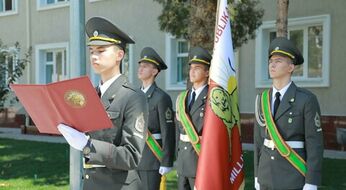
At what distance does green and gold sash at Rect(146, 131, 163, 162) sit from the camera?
536 centimetres

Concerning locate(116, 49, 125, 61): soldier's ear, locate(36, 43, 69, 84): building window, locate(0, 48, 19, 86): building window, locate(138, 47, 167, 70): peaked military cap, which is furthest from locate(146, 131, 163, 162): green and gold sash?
Answer: locate(36, 43, 69, 84): building window

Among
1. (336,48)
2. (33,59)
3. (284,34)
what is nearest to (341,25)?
(336,48)

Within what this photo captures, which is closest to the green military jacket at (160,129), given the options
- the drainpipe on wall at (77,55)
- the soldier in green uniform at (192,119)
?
the soldier in green uniform at (192,119)

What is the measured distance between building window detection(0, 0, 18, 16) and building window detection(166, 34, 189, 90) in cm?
A: 758

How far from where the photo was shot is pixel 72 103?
2713 mm

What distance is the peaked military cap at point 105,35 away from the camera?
9.77ft

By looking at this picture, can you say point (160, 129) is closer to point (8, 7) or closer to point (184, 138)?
point (184, 138)

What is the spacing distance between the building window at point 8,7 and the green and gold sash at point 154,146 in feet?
51.7

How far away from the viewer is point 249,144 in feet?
41.9

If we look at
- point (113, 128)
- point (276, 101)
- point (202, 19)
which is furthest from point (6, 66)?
point (113, 128)

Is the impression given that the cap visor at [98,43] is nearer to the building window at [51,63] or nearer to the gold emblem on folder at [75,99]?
the gold emblem on folder at [75,99]

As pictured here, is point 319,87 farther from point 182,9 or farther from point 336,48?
point 182,9

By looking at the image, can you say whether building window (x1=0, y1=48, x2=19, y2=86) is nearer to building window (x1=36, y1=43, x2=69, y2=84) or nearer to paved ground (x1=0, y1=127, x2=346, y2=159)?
paved ground (x1=0, y1=127, x2=346, y2=159)

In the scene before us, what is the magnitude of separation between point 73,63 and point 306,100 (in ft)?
6.26
